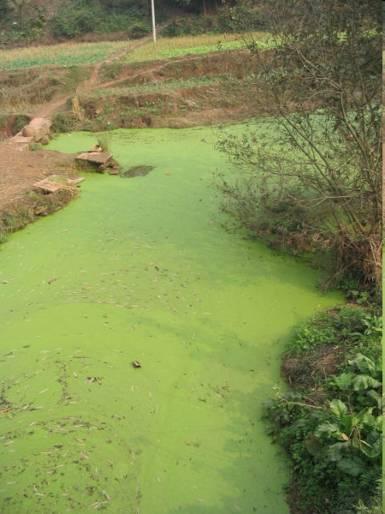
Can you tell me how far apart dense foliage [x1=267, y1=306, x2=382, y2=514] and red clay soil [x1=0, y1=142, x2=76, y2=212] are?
437cm

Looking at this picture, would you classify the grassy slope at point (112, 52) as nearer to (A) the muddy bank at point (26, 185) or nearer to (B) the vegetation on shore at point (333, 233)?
(A) the muddy bank at point (26, 185)

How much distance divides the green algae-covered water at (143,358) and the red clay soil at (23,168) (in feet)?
2.81

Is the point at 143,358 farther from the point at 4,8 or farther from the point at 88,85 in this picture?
the point at 4,8

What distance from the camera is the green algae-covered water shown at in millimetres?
2932

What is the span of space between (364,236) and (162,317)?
6.34 feet

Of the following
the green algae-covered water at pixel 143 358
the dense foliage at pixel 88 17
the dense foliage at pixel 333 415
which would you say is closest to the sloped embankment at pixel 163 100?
the green algae-covered water at pixel 143 358

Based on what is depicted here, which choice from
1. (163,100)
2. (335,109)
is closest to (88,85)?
(163,100)

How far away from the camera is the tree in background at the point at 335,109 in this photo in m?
4.14

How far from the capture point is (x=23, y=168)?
8.02m

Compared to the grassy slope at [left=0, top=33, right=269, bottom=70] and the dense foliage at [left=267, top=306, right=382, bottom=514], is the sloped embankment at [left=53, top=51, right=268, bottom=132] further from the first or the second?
the dense foliage at [left=267, top=306, right=382, bottom=514]

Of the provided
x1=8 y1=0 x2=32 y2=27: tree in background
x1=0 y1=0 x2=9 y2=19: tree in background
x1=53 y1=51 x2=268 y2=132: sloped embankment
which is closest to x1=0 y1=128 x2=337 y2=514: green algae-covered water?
x1=53 y1=51 x2=268 y2=132: sloped embankment

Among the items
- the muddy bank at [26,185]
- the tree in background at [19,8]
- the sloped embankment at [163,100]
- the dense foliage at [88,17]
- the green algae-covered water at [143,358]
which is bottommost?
the green algae-covered water at [143,358]

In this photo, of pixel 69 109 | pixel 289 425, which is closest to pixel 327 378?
pixel 289 425

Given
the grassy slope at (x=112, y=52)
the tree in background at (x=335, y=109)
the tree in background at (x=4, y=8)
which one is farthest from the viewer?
the tree in background at (x=4, y=8)
